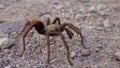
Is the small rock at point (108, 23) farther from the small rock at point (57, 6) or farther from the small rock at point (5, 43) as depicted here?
the small rock at point (5, 43)

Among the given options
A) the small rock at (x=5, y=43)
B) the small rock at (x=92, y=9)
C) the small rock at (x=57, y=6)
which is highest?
the small rock at (x=92, y=9)

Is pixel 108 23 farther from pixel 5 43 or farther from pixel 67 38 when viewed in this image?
pixel 5 43

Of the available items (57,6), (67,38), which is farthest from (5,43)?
(57,6)

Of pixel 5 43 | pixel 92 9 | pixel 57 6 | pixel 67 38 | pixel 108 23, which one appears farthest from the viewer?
pixel 57 6

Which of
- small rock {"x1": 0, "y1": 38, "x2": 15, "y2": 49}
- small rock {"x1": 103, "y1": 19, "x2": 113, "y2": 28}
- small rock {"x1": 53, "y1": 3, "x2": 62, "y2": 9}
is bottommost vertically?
small rock {"x1": 53, "y1": 3, "x2": 62, "y2": 9}

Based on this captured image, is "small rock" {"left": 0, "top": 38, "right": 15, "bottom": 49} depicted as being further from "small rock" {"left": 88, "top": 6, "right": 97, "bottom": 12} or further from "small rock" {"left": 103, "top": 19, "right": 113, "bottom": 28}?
"small rock" {"left": 88, "top": 6, "right": 97, "bottom": 12}

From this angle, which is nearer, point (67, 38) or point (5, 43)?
point (5, 43)

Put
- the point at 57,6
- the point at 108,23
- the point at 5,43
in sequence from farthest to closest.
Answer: the point at 57,6 < the point at 108,23 < the point at 5,43

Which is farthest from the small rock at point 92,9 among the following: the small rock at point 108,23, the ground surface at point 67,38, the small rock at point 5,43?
the small rock at point 5,43

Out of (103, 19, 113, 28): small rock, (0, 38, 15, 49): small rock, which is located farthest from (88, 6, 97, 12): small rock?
(0, 38, 15, 49): small rock
